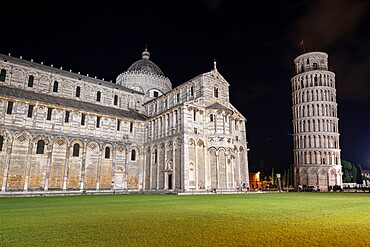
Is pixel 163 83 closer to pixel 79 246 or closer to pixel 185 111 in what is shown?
pixel 185 111

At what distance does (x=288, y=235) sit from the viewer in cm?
664

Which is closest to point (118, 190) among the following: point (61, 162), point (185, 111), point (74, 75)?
point (61, 162)

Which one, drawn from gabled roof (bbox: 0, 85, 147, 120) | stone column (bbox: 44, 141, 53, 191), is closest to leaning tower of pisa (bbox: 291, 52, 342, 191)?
gabled roof (bbox: 0, 85, 147, 120)

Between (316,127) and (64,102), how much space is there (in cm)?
5317

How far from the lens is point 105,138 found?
39188mm

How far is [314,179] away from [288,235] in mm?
60707

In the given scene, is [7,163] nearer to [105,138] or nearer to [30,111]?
[30,111]

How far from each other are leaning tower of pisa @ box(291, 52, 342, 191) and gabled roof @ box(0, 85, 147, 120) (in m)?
39.1

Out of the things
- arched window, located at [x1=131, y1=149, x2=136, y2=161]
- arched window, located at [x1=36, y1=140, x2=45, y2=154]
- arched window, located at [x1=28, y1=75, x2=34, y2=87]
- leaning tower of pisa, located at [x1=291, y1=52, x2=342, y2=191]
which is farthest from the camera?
leaning tower of pisa, located at [x1=291, y1=52, x2=342, y2=191]

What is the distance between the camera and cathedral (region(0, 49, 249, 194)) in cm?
3275

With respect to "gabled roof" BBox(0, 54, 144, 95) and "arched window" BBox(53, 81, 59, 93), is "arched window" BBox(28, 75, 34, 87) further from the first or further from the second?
"arched window" BBox(53, 81, 59, 93)

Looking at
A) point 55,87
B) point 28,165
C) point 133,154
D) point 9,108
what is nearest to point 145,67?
point 55,87

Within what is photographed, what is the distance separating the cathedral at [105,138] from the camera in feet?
107

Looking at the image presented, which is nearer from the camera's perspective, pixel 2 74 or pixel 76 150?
pixel 2 74
